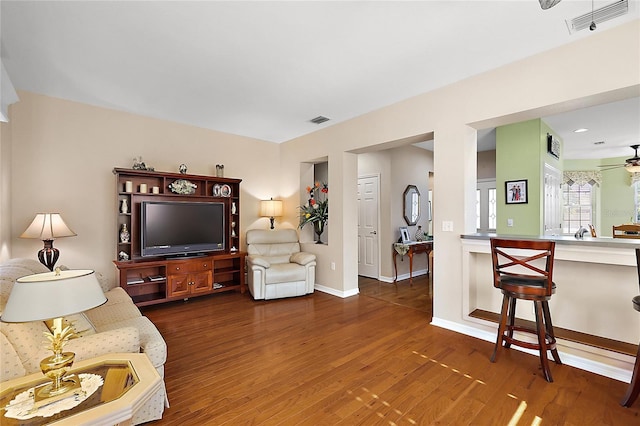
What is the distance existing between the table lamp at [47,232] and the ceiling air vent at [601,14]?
5.11 meters

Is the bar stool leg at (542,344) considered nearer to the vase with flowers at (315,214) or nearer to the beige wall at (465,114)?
the beige wall at (465,114)

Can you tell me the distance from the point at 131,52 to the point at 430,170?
587 cm

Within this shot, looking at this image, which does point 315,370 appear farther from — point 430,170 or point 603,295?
point 430,170

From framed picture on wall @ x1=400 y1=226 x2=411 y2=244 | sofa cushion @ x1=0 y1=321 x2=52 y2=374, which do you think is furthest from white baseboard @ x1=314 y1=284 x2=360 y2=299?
sofa cushion @ x1=0 y1=321 x2=52 y2=374

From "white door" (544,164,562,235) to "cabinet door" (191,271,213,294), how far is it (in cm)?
513

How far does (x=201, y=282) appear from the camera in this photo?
4379mm

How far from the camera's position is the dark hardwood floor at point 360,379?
6.27 feet

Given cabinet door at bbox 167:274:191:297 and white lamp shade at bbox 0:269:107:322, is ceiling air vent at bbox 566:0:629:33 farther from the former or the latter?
cabinet door at bbox 167:274:191:297

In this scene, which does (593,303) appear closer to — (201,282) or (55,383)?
(55,383)

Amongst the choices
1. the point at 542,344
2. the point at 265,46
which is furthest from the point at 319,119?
the point at 542,344

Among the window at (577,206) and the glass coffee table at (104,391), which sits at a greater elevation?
the window at (577,206)

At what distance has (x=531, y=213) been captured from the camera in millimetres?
Result: 4336

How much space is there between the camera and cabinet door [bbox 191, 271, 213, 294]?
170 inches

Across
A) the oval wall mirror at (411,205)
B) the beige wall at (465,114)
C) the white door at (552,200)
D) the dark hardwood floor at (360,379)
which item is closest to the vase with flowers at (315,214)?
the beige wall at (465,114)
